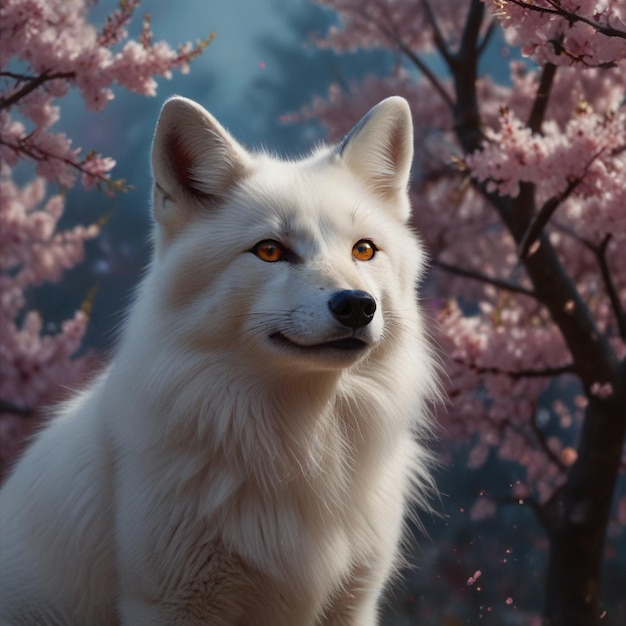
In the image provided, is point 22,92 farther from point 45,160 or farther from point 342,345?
point 342,345

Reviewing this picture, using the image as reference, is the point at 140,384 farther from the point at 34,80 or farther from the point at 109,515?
the point at 34,80

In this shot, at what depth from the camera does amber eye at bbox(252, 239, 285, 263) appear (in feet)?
6.11

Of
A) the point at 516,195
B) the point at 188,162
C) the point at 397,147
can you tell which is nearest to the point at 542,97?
the point at 516,195

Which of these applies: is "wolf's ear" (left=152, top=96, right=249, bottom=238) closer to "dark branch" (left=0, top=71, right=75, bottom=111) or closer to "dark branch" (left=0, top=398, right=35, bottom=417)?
"dark branch" (left=0, top=71, right=75, bottom=111)

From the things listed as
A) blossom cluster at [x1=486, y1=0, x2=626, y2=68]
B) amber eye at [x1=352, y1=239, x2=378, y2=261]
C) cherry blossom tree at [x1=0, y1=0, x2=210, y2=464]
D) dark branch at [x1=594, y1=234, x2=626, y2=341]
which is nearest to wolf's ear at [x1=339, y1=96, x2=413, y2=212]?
amber eye at [x1=352, y1=239, x2=378, y2=261]

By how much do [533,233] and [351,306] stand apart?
2.00 meters

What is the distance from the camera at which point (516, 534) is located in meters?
4.98

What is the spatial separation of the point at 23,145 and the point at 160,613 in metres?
2.10

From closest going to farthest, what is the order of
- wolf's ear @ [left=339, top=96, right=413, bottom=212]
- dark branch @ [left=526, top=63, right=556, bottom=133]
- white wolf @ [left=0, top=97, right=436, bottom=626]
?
white wolf @ [left=0, top=97, right=436, bottom=626] < wolf's ear @ [left=339, top=96, right=413, bottom=212] < dark branch @ [left=526, top=63, right=556, bottom=133]

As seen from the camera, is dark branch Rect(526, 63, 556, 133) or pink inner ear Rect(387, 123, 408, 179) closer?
pink inner ear Rect(387, 123, 408, 179)

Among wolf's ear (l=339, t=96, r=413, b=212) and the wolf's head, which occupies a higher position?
wolf's ear (l=339, t=96, r=413, b=212)

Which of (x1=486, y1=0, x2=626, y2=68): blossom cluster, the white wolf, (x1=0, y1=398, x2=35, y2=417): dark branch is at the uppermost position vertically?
(x1=486, y1=0, x2=626, y2=68): blossom cluster

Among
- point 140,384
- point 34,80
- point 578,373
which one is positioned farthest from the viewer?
point 578,373

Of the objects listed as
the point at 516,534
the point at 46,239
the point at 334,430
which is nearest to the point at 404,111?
the point at 334,430
